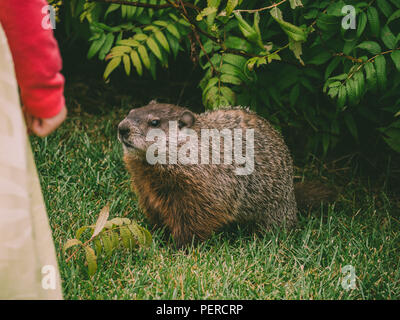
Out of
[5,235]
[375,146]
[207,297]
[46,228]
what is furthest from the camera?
[375,146]

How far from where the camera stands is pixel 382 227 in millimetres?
3230

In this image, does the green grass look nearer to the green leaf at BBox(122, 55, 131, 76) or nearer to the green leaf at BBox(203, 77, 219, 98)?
the green leaf at BBox(122, 55, 131, 76)

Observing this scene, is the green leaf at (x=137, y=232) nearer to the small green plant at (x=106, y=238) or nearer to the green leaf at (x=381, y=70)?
the small green plant at (x=106, y=238)

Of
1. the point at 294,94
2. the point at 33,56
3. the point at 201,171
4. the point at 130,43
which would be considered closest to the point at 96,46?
the point at 130,43

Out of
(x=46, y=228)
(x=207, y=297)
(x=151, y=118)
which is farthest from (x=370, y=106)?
(x=46, y=228)

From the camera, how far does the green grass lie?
2412mm

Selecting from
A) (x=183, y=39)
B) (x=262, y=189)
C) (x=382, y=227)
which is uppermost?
(x=183, y=39)

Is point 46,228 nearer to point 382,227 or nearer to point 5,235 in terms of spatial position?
point 5,235

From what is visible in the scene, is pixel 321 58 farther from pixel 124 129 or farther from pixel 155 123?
pixel 124 129

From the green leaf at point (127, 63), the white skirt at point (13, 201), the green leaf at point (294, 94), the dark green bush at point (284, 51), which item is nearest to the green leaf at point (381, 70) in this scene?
the dark green bush at point (284, 51)

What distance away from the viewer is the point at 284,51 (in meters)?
3.53

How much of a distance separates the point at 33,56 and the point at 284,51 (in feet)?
7.49

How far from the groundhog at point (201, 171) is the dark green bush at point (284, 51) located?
310 mm

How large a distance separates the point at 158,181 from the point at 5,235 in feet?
5.19
